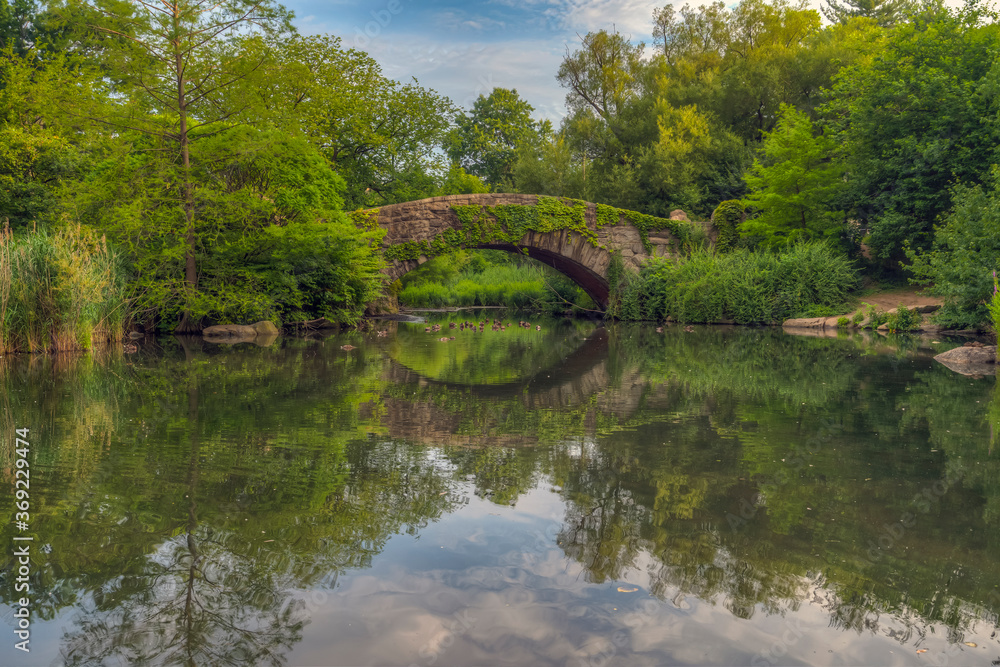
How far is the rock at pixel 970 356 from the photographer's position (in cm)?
1004

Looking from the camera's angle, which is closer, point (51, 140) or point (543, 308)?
point (51, 140)

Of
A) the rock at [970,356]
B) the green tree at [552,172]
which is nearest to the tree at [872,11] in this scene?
the green tree at [552,172]

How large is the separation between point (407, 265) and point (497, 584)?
17643 millimetres

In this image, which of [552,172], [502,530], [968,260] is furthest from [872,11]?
[502,530]

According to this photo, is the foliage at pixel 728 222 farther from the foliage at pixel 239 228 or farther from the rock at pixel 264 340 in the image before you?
the rock at pixel 264 340

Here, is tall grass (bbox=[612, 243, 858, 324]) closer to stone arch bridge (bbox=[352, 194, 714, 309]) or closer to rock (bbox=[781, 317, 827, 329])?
rock (bbox=[781, 317, 827, 329])

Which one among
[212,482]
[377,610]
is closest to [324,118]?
[212,482]

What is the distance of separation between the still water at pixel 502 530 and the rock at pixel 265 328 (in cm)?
833

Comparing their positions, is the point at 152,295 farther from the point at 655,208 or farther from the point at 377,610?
the point at 655,208

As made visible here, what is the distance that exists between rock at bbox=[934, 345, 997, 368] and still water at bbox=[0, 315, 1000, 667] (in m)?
3.98

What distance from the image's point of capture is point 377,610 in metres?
2.36

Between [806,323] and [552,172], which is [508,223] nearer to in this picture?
[806,323]

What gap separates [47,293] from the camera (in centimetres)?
983

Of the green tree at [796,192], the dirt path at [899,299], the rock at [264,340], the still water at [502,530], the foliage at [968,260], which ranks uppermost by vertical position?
the green tree at [796,192]
